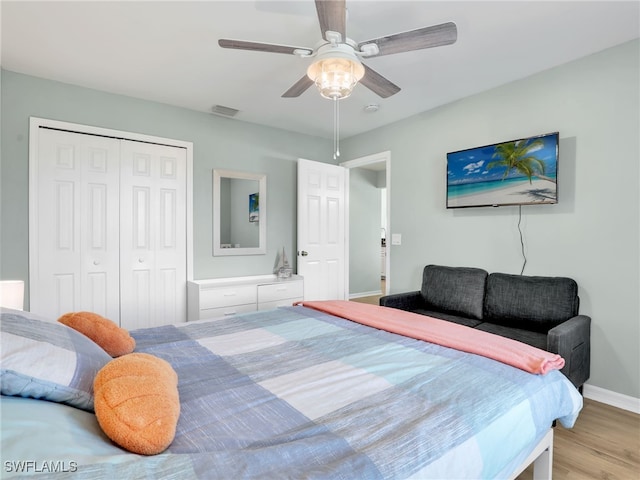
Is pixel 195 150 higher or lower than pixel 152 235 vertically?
higher

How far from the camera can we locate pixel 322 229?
4.38 meters

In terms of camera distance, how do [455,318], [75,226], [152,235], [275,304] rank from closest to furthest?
[455,318], [75,226], [152,235], [275,304]

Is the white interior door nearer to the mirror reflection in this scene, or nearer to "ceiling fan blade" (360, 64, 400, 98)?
the mirror reflection

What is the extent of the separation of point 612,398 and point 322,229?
3126 millimetres

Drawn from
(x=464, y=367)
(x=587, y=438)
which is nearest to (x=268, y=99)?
(x=464, y=367)

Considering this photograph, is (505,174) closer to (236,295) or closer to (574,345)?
(574,345)

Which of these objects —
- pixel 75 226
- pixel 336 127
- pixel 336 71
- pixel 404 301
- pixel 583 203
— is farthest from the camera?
pixel 336 127

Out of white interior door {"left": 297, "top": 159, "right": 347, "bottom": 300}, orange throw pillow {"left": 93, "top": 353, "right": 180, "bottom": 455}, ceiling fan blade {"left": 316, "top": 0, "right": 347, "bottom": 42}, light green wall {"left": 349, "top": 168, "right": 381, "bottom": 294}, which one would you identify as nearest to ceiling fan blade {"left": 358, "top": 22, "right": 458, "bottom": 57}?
ceiling fan blade {"left": 316, "top": 0, "right": 347, "bottom": 42}

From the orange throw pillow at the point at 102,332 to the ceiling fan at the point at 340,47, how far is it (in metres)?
1.48

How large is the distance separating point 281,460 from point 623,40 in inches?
131

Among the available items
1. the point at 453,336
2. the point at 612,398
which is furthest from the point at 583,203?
the point at 453,336

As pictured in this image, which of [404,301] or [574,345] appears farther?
[404,301]

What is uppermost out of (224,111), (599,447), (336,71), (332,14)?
(224,111)

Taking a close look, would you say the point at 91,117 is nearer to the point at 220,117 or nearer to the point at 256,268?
the point at 220,117
